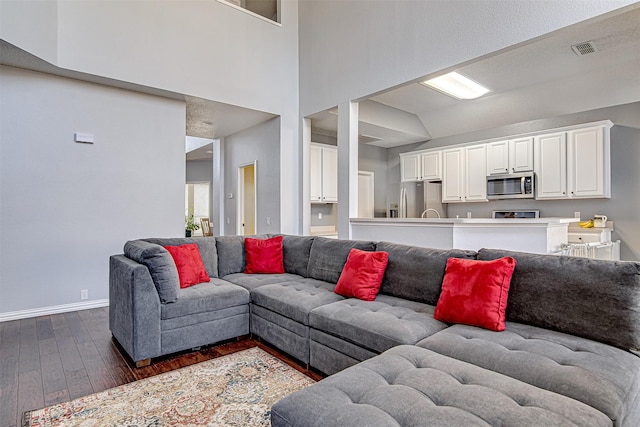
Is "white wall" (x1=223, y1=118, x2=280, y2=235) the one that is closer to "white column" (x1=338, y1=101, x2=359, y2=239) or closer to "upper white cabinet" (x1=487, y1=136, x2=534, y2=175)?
"white column" (x1=338, y1=101, x2=359, y2=239)

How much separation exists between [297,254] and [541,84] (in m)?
4.47

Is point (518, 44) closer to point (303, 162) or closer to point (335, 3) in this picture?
point (335, 3)

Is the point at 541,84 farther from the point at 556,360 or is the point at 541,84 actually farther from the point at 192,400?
the point at 192,400

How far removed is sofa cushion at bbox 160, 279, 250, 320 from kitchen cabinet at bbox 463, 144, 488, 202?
4.97m

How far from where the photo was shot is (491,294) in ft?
6.78

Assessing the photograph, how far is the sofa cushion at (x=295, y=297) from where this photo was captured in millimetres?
2613

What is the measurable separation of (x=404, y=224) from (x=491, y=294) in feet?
7.62

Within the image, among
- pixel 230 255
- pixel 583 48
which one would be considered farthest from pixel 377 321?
pixel 583 48

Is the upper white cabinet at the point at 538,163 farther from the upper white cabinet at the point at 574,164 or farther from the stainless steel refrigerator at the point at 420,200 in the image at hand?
the stainless steel refrigerator at the point at 420,200

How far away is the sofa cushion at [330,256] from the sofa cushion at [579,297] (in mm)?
1249

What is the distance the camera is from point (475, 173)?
643 centimetres

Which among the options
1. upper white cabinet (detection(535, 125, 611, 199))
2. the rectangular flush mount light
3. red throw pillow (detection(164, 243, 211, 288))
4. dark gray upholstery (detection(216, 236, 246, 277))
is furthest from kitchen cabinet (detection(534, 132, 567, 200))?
→ red throw pillow (detection(164, 243, 211, 288))

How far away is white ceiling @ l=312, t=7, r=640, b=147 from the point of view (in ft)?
12.5

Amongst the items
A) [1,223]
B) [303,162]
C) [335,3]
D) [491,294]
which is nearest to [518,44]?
[491,294]
